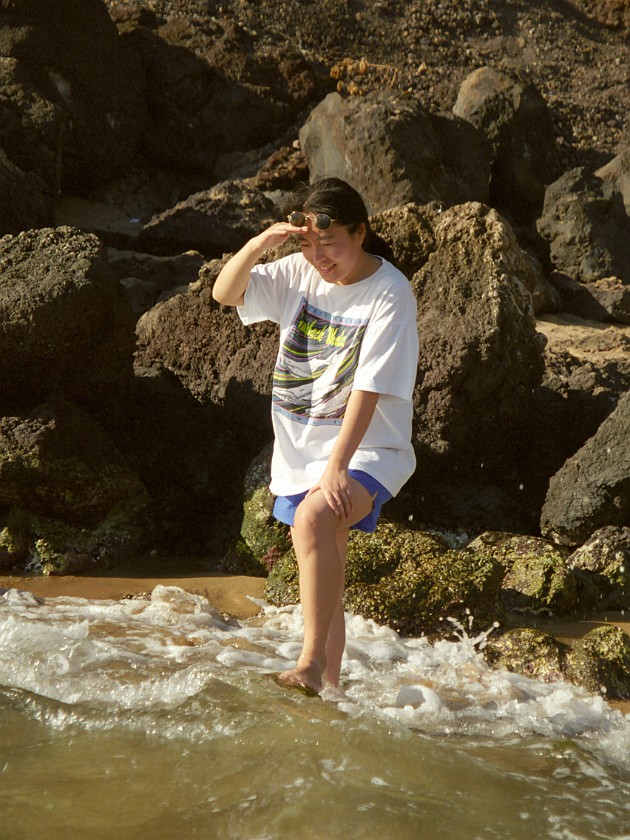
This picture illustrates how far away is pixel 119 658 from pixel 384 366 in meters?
1.83

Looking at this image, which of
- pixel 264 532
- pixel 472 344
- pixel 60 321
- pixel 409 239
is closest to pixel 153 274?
pixel 409 239

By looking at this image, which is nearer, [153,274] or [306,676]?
[306,676]

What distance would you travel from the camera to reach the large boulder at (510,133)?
52.5ft

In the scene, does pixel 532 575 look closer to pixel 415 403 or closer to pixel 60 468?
pixel 415 403

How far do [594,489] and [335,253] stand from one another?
3.25m

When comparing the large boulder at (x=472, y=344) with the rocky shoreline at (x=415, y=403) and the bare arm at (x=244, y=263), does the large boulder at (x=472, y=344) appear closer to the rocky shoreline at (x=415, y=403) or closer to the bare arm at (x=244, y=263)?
the rocky shoreline at (x=415, y=403)

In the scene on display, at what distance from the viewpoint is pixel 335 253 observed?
382cm

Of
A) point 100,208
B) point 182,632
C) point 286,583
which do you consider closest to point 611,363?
point 286,583

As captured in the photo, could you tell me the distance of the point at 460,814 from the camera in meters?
3.14

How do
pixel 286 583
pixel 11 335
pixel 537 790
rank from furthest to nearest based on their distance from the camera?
pixel 11 335 < pixel 286 583 < pixel 537 790

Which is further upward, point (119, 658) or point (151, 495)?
point (151, 495)

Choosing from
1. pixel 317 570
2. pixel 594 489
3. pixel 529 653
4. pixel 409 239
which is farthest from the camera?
pixel 409 239

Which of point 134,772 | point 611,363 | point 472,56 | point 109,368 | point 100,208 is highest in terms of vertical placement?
point 472,56

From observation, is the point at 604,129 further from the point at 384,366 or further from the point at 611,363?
the point at 384,366
